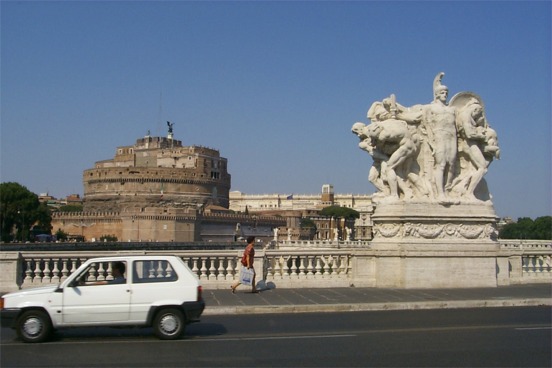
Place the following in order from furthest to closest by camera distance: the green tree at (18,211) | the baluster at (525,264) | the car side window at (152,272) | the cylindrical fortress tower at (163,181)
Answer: the cylindrical fortress tower at (163,181) → the green tree at (18,211) → the baluster at (525,264) → the car side window at (152,272)

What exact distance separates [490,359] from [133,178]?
136072mm

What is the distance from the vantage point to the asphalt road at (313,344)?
834 centimetres

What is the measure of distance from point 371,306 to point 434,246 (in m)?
3.54

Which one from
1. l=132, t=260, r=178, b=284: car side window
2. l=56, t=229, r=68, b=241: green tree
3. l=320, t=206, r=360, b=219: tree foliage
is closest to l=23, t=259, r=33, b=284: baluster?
l=132, t=260, r=178, b=284: car side window

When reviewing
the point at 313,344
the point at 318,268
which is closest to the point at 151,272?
the point at 313,344

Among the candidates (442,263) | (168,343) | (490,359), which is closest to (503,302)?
(442,263)

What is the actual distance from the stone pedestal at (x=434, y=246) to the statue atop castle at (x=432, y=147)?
36 centimetres

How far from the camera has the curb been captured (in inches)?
507

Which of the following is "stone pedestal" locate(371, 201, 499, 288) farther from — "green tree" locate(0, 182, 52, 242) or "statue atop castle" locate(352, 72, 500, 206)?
"green tree" locate(0, 182, 52, 242)

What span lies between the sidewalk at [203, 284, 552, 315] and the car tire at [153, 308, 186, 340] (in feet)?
9.33

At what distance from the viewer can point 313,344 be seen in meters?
9.49

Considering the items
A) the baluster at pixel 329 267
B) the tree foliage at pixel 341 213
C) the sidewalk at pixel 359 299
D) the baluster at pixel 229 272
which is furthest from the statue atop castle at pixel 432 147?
the tree foliage at pixel 341 213

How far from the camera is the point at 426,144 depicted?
17.1 meters

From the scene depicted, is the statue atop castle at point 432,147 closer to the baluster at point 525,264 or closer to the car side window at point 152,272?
the baluster at point 525,264
